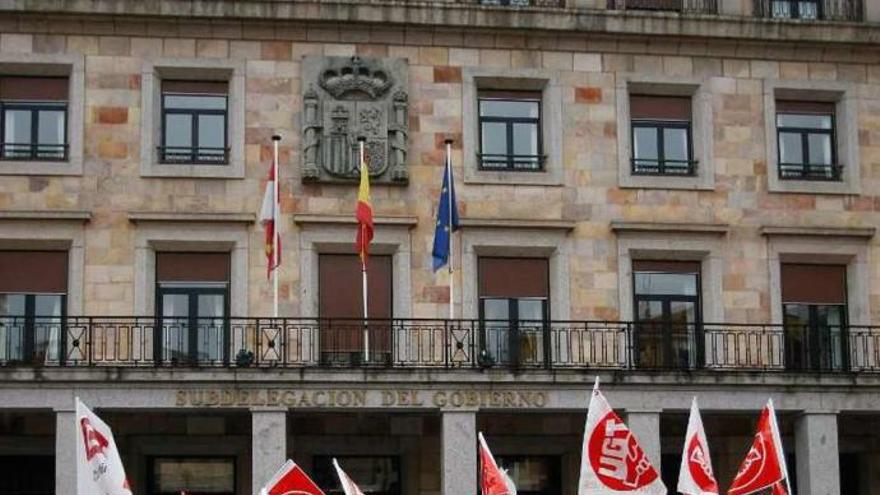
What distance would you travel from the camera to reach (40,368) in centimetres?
3081

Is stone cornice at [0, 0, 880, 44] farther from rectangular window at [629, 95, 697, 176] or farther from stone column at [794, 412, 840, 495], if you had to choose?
stone column at [794, 412, 840, 495]

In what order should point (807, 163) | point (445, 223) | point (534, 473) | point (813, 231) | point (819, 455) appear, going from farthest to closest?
point (807, 163) < point (534, 473) < point (813, 231) < point (819, 455) < point (445, 223)

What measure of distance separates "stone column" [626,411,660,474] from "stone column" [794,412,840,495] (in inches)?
97.4

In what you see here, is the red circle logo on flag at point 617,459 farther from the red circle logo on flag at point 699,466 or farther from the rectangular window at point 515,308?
the rectangular window at point 515,308

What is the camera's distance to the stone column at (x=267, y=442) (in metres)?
31.1

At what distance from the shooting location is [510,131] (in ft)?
111

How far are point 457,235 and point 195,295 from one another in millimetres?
4384

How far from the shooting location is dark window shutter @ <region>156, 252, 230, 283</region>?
107 ft

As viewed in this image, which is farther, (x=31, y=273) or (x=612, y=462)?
(x=31, y=273)

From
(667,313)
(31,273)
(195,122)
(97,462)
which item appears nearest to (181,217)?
(195,122)

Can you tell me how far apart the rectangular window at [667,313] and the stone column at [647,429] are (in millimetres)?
1178

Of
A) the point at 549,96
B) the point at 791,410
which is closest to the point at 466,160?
the point at 549,96

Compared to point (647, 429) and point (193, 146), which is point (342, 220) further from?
point (647, 429)

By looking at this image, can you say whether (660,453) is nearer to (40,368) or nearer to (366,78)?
(366,78)
